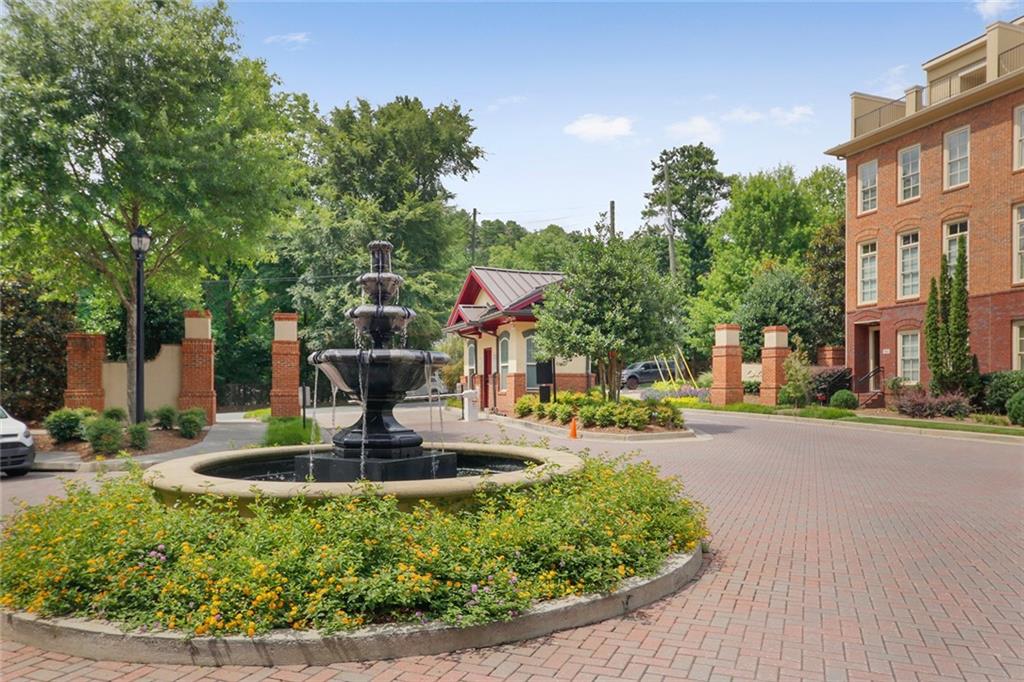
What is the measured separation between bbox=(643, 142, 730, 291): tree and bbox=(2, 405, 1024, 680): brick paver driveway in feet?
166

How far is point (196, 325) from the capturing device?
22.6 m

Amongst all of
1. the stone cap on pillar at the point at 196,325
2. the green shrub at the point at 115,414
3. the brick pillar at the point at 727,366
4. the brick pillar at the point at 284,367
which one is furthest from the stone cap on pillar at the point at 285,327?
the brick pillar at the point at 727,366

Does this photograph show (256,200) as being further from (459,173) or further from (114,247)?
(459,173)

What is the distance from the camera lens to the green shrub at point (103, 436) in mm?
15164

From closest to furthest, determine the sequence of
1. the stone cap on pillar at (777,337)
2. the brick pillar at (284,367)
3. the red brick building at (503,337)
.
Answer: the brick pillar at (284,367)
the red brick building at (503,337)
the stone cap on pillar at (777,337)

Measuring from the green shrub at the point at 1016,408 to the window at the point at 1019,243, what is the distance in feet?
17.2

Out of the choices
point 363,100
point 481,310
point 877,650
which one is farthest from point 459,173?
point 877,650

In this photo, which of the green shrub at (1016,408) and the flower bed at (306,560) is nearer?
the flower bed at (306,560)

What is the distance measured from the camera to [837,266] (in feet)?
136

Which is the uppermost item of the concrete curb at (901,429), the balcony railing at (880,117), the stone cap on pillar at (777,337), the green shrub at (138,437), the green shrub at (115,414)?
the balcony railing at (880,117)

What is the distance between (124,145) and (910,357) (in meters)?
28.3

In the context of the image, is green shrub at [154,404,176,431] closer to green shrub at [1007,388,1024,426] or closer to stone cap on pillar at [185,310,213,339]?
stone cap on pillar at [185,310,213,339]

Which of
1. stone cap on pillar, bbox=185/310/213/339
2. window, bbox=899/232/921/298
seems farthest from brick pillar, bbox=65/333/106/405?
window, bbox=899/232/921/298

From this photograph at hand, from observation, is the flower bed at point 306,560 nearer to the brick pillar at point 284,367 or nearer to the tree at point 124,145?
the tree at point 124,145
